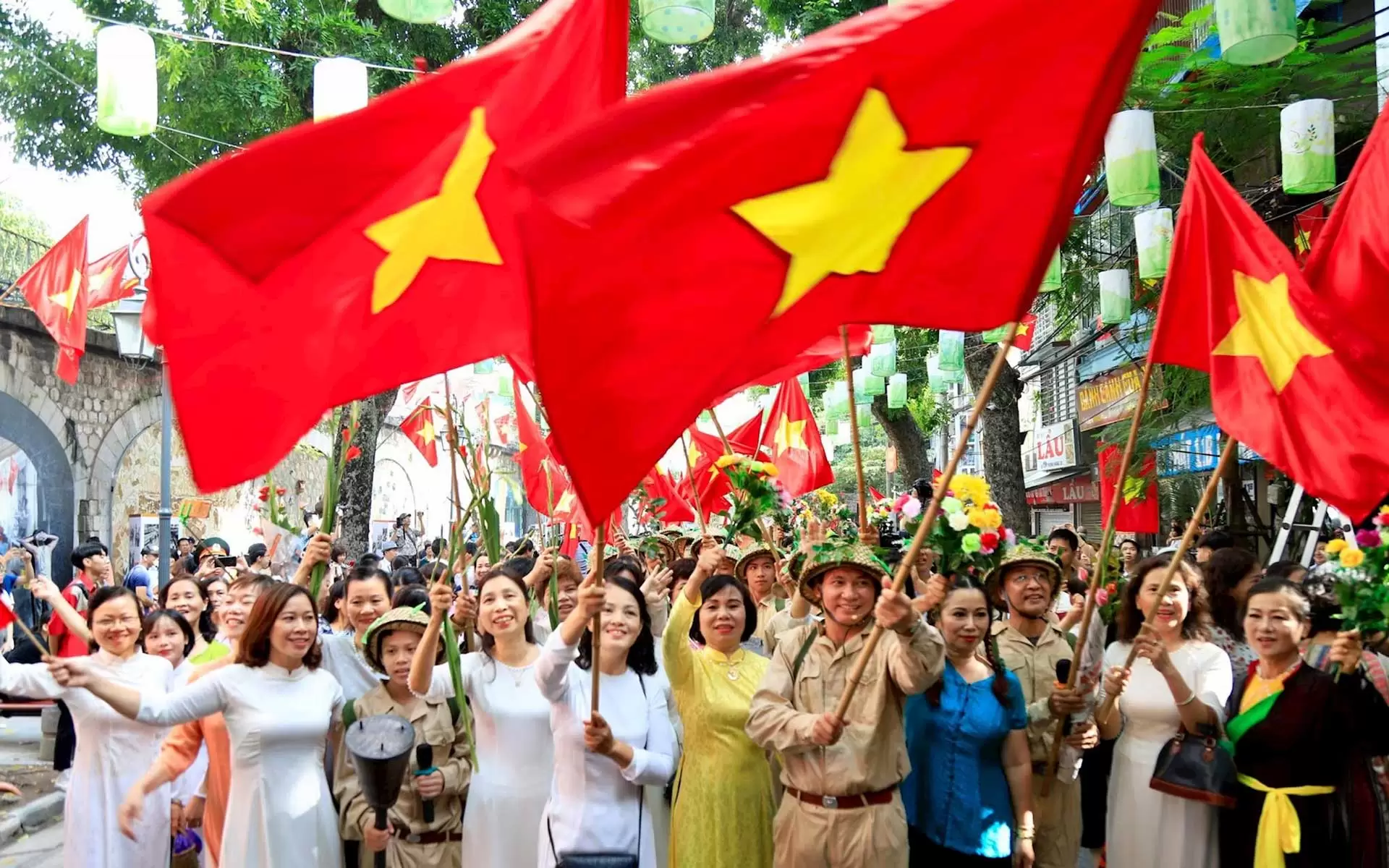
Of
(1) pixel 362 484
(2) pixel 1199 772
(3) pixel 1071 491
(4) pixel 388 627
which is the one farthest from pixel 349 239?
(3) pixel 1071 491

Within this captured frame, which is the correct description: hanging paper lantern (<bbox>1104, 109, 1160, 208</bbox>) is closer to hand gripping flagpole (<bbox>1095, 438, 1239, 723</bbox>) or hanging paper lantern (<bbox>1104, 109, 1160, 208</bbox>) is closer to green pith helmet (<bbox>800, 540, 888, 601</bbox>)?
hand gripping flagpole (<bbox>1095, 438, 1239, 723</bbox>)

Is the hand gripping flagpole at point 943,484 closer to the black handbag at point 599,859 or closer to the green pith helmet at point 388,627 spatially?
the black handbag at point 599,859

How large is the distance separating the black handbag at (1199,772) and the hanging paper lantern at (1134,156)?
4992mm

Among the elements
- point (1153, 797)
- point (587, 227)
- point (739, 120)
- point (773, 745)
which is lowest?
point (1153, 797)

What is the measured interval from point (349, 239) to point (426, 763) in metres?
2.20

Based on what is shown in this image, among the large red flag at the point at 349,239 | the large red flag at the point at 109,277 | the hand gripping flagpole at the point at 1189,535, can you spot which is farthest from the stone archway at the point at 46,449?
the hand gripping flagpole at the point at 1189,535

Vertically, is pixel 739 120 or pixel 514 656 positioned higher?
pixel 739 120

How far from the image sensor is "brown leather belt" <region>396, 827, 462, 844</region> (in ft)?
15.9

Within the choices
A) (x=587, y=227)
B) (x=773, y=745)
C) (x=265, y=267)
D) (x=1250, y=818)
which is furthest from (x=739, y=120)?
(x=1250, y=818)

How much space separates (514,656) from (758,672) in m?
1.01

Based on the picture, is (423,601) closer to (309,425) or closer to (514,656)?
(514,656)

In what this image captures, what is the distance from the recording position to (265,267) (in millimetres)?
3604

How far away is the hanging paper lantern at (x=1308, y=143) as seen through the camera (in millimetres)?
8164

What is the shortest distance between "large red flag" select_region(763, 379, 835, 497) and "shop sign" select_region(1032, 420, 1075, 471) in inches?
631
